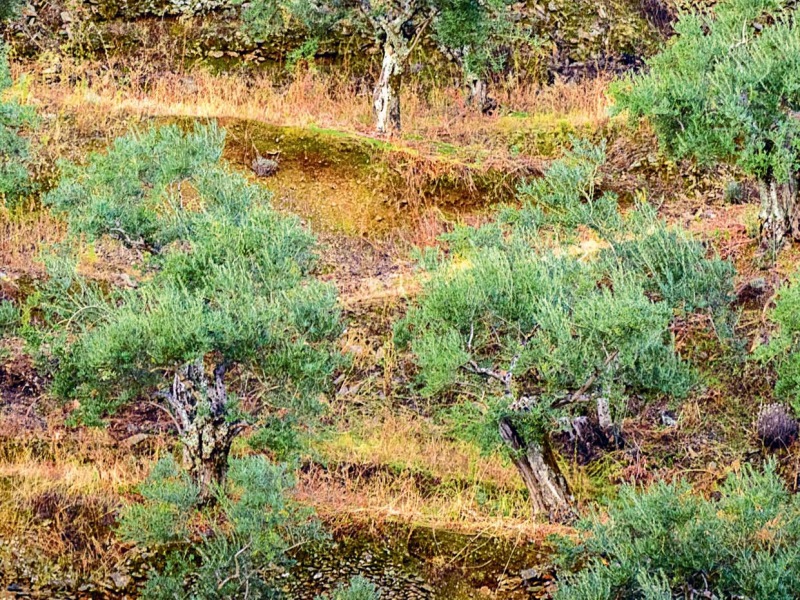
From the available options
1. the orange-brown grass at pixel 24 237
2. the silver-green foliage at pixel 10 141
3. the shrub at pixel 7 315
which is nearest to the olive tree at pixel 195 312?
the shrub at pixel 7 315

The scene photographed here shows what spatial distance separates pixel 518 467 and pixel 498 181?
8.66 m

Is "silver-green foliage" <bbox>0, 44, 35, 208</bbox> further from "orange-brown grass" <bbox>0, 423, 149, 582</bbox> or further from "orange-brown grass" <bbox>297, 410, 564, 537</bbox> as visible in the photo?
"orange-brown grass" <bbox>297, 410, 564, 537</bbox>

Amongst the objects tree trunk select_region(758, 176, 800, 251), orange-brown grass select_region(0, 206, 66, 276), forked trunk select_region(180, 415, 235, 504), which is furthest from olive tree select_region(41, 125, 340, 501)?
tree trunk select_region(758, 176, 800, 251)

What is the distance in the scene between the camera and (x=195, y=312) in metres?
15.4

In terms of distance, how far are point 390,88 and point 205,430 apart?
10.4 m

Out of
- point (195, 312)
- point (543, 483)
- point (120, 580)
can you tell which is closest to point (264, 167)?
point (543, 483)

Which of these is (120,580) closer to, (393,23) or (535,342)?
(535,342)

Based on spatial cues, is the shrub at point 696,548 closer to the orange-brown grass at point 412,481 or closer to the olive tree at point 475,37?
the orange-brown grass at point 412,481

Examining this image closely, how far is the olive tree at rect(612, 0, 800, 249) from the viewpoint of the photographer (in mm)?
20438

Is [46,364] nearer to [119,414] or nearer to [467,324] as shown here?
[119,414]

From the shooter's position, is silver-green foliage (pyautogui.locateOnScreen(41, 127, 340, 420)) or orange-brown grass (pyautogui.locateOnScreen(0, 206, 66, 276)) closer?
silver-green foliage (pyautogui.locateOnScreen(41, 127, 340, 420))

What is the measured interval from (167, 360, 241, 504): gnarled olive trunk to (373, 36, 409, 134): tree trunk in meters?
9.94

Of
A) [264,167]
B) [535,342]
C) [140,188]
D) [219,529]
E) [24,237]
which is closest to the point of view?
[219,529]

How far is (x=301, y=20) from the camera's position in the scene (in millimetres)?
26906
